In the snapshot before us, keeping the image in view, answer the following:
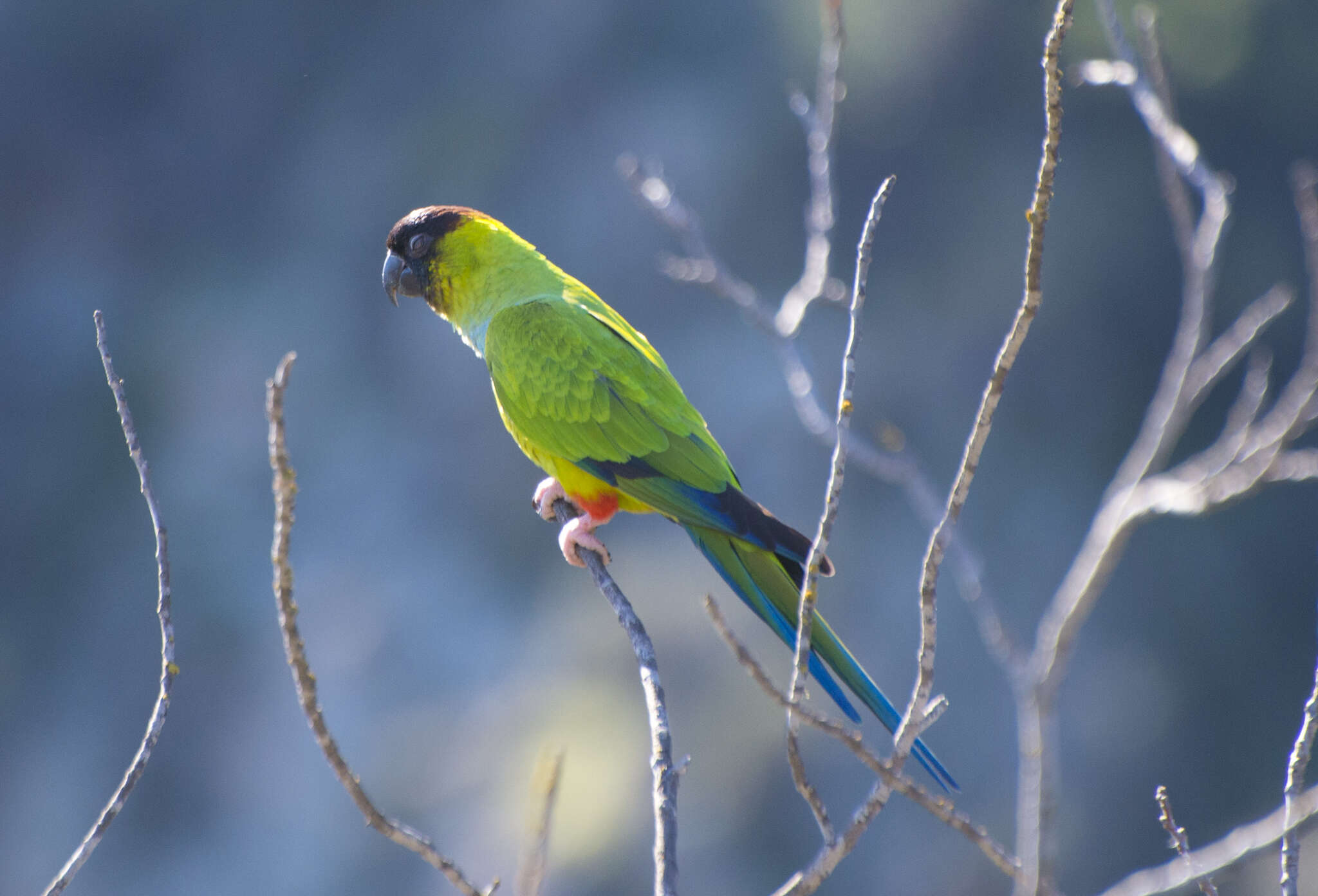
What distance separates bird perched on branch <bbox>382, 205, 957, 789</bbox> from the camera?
10.1 feet

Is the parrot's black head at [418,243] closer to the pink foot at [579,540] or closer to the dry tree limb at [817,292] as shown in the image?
the dry tree limb at [817,292]

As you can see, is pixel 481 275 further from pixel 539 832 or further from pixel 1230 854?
pixel 1230 854

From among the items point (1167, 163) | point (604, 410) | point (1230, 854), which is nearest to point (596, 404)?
point (604, 410)

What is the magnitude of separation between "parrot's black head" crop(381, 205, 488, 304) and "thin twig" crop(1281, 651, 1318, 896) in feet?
9.53

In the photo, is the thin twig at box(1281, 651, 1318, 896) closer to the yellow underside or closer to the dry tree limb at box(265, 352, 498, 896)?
the dry tree limb at box(265, 352, 498, 896)

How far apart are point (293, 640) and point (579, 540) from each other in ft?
5.80

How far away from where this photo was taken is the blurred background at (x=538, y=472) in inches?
362

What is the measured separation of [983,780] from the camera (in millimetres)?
9023

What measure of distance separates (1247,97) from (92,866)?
12711 millimetres

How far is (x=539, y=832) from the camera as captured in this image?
1555 mm

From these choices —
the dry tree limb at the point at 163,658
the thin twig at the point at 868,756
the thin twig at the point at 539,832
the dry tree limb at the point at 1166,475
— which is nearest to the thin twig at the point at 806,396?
the dry tree limb at the point at 1166,475

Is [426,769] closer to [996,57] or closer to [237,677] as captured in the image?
[237,677]

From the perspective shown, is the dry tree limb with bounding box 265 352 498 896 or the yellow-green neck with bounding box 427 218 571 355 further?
the yellow-green neck with bounding box 427 218 571 355

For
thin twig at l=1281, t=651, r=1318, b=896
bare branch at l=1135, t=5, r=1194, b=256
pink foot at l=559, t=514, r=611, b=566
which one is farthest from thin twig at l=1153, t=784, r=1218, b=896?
bare branch at l=1135, t=5, r=1194, b=256
